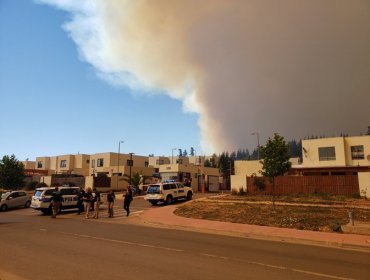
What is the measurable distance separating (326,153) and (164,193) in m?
33.5

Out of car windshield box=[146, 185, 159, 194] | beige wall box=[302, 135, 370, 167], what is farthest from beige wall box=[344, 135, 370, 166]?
car windshield box=[146, 185, 159, 194]

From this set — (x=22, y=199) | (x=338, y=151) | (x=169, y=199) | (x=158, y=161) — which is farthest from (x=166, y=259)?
(x=158, y=161)

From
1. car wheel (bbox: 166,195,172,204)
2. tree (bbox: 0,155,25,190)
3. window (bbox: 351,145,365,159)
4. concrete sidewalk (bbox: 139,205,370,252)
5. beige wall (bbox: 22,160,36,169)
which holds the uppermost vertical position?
beige wall (bbox: 22,160,36,169)

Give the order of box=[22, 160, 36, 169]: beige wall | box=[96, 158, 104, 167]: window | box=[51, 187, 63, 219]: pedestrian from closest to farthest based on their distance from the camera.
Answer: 1. box=[51, 187, 63, 219]: pedestrian
2. box=[96, 158, 104, 167]: window
3. box=[22, 160, 36, 169]: beige wall

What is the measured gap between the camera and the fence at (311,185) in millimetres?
34031

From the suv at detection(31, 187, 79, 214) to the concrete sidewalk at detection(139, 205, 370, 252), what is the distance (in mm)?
9133

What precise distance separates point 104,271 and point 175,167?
53.3 metres

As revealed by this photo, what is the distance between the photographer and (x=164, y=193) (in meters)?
32.8

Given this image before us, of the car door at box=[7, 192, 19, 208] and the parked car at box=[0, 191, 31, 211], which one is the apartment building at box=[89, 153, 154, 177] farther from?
the car door at box=[7, 192, 19, 208]

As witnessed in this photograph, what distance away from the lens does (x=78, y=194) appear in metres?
28.2

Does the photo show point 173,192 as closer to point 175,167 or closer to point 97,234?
point 97,234

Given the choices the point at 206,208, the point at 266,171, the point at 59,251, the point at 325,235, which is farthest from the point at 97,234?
the point at 266,171

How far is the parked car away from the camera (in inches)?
Result: 1237

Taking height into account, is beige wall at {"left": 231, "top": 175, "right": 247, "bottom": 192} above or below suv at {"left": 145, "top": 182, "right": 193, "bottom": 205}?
above
